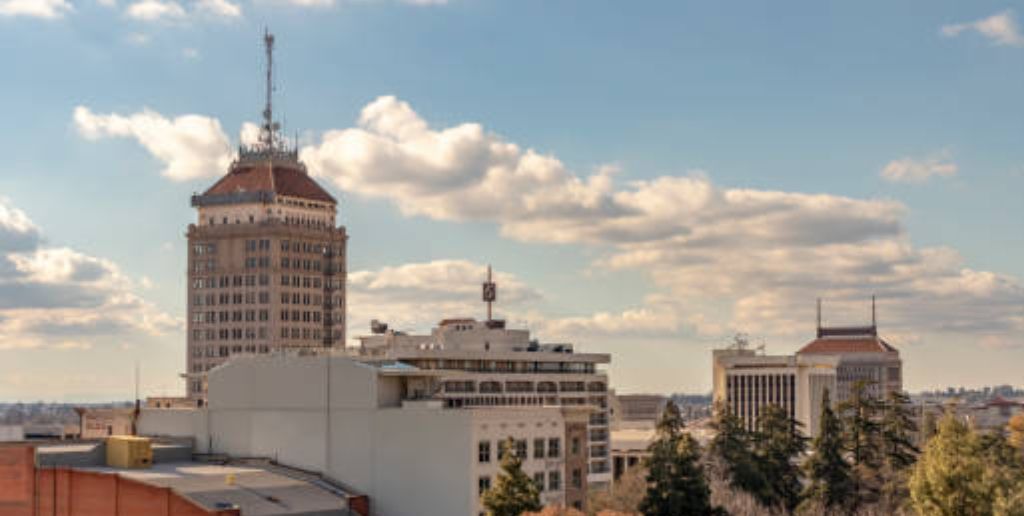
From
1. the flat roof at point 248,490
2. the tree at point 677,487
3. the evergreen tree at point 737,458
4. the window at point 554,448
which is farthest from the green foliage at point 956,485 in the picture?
the evergreen tree at point 737,458

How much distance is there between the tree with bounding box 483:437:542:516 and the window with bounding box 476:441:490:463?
35.3ft

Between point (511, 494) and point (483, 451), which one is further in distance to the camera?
point (483, 451)

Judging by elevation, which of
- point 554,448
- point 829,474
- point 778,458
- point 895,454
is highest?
point 554,448

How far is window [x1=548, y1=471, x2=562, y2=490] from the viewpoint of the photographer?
141 m

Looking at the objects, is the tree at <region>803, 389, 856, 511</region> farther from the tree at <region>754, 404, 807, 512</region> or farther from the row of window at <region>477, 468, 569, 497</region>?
the row of window at <region>477, 468, 569, 497</region>

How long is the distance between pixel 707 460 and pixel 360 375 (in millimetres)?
61382

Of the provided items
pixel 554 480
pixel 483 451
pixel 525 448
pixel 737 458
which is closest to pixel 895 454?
pixel 737 458

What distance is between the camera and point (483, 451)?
133 metres

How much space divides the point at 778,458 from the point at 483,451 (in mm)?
51095

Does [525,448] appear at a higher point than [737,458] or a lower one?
higher

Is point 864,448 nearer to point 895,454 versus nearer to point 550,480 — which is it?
point 895,454

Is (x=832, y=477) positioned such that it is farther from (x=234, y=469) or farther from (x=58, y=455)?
(x=58, y=455)

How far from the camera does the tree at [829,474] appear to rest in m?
159

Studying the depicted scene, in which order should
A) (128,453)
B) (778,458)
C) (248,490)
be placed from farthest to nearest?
(778,458), (128,453), (248,490)
